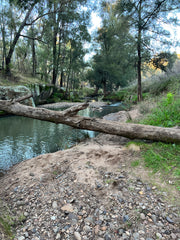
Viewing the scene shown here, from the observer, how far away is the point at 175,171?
259 centimetres

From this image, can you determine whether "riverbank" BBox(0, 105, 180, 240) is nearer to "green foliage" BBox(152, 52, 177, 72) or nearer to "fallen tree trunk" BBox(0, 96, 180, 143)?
"fallen tree trunk" BBox(0, 96, 180, 143)

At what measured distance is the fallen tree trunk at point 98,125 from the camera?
358 centimetres

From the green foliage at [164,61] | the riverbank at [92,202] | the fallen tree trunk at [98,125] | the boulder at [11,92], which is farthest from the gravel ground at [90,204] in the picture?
the green foliage at [164,61]

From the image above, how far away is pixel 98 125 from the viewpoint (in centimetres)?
415

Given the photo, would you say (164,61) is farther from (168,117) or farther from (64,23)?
(64,23)

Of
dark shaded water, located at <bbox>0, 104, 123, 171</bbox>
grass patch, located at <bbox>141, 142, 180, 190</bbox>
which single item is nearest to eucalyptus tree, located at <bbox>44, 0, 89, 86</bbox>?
dark shaded water, located at <bbox>0, 104, 123, 171</bbox>

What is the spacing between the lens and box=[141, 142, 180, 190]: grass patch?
101 inches

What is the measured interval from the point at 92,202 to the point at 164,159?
5.56 feet

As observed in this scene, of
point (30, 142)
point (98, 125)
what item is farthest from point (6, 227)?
point (30, 142)

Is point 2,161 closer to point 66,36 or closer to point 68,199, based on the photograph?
point 68,199

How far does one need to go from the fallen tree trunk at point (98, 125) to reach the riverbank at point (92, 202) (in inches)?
30.0

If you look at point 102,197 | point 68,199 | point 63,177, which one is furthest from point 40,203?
point 102,197

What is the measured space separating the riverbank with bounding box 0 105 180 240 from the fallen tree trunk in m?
0.76

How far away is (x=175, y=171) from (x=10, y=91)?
40.1 feet
